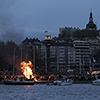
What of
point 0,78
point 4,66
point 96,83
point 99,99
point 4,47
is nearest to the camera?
point 99,99

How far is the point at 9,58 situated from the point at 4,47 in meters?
15.8

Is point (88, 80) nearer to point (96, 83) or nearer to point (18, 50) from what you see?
point (96, 83)

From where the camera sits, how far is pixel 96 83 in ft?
393

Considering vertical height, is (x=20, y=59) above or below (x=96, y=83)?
above

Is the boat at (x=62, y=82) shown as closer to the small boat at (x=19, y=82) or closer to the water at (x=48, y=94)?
the small boat at (x=19, y=82)

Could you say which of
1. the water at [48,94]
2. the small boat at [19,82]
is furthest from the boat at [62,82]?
the water at [48,94]

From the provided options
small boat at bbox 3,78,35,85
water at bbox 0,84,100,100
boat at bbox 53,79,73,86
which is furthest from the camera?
boat at bbox 53,79,73,86

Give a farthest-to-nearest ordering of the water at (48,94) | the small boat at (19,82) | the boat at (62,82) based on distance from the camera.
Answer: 1. the boat at (62,82)
2. the small boat at (19,82)
3. the water at (48,94)

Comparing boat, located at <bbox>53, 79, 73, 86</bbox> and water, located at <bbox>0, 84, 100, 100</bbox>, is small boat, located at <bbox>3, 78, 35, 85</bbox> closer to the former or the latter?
boat, located at <bbox>53, 79, 73, 86</bbox>

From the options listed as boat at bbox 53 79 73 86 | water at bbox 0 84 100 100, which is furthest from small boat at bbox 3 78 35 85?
water at bbox 0 84 100 100

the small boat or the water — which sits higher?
the small boat

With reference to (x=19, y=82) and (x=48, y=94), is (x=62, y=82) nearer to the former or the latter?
(x=19, y=82)

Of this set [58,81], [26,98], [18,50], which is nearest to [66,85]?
[58,81]

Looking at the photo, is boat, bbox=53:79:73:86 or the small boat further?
boat, bbox=53:79:73:86
